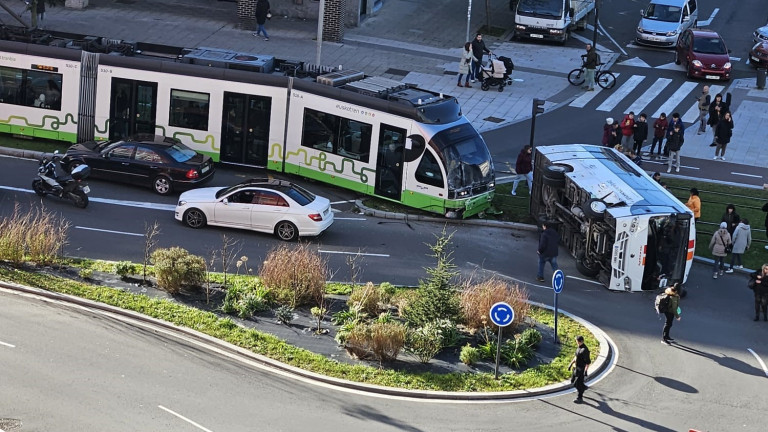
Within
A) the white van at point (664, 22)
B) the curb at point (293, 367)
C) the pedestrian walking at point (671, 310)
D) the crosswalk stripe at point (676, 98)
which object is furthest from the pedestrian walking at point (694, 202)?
the white van at point (664, 22)

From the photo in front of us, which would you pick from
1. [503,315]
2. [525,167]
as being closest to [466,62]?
[525,167]

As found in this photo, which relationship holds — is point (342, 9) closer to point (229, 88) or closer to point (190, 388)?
point (229, 88)

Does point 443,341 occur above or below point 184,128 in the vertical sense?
below

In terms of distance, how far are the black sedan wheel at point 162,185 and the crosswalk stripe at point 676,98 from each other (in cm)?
1716

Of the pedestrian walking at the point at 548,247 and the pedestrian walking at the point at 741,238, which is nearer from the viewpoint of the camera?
the pedestrian walking at the point at 548,247

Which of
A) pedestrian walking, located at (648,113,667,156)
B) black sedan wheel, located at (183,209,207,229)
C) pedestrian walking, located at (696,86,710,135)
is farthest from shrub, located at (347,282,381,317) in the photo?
pedestrian walking, located at (696,86,710,135)

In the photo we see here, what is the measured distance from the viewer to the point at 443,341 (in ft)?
67.1

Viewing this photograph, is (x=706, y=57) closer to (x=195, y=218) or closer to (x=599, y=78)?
Result: (x=599, y=78)

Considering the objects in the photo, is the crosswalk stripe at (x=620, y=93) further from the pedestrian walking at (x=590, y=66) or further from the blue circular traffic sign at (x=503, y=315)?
the blue circular traffic sign at (x=503, y=315)

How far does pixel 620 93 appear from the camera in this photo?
132 ft

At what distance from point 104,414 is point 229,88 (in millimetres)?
14409

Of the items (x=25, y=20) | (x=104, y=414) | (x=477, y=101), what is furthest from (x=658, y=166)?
(x=25, y=20)

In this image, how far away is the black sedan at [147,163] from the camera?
28.7m

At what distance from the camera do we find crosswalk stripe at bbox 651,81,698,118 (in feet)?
126
